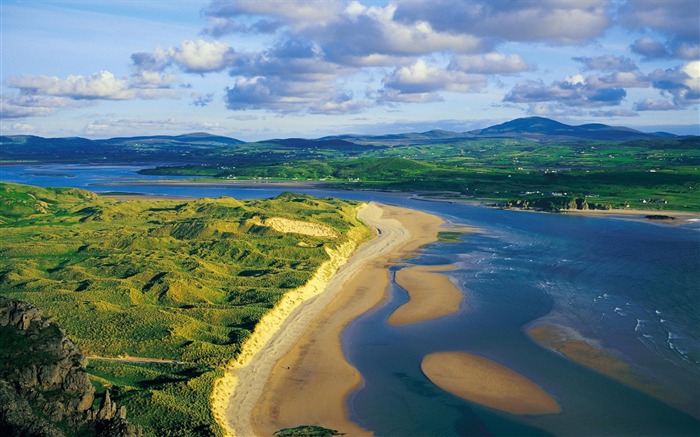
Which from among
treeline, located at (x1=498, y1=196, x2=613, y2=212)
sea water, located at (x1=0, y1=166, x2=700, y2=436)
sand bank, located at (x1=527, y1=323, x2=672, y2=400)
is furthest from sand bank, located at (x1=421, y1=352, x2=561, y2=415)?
treeline, located at (x1=498, y1=196, x2=613, y2=212)

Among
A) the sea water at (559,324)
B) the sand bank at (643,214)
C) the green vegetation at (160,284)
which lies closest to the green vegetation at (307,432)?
the sea water at (559,324)

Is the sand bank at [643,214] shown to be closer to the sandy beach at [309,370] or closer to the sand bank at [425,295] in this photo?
the sand bank at [425,295]

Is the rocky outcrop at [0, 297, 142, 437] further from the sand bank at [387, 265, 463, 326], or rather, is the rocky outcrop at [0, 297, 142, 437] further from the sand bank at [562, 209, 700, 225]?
the sand bank at [562, 209, 700, 225]

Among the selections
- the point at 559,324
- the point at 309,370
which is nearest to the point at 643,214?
the point at 559,324

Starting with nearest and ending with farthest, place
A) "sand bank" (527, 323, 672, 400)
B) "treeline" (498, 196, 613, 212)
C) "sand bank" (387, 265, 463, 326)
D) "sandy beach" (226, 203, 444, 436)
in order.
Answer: "sandy beach" (226, 203, 444, 436)
"sand bank" (527, 323, 672, 400)
"sand bank" (387, 265, 463, 326)
"treeline" (498, 196, 613, 212)

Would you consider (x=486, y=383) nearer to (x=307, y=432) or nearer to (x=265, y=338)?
Answer: (x=307, y=432)

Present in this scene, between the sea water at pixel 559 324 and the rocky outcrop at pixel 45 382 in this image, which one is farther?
the sea water at pixel 559 324
